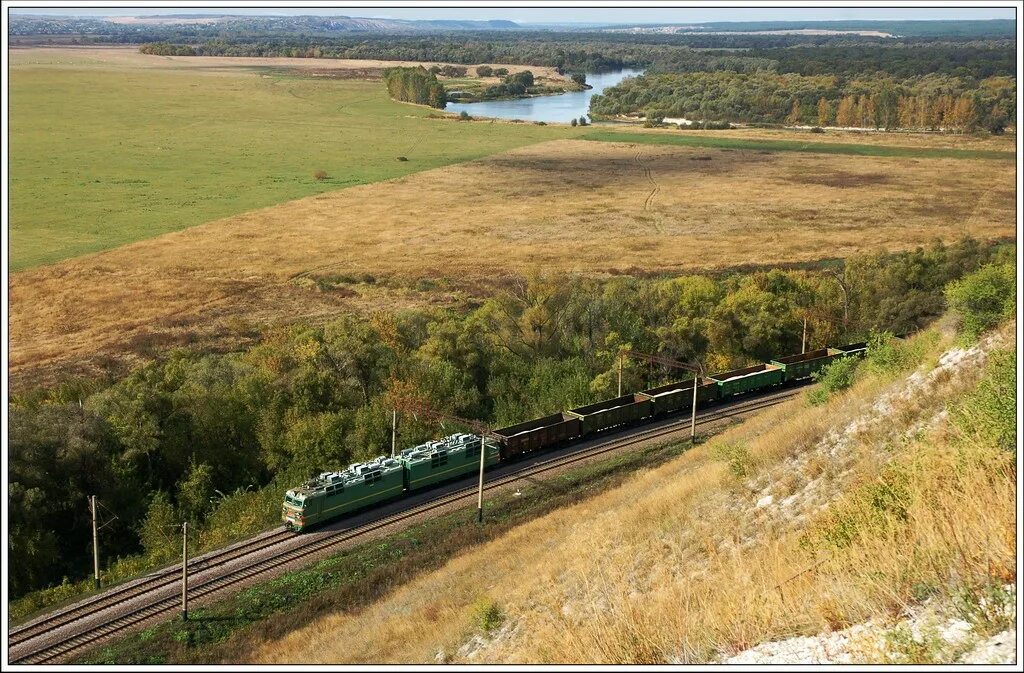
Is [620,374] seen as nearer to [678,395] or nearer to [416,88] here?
[678,395]

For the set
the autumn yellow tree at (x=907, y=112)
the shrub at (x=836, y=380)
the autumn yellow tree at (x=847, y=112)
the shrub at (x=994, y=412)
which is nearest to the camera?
the shrub at (x=994, y=412)

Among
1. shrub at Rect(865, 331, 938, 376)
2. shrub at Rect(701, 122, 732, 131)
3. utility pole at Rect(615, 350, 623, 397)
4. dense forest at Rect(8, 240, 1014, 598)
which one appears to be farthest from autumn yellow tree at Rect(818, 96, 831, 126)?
shrub at Rect(865, 331, 938, 376)

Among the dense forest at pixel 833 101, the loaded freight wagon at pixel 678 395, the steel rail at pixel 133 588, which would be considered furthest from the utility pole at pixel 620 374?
the dense forest at pixel 833 101

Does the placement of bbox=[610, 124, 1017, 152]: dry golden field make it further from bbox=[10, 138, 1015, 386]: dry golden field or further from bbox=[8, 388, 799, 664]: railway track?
bbox=[8, 388, 799, 664]: railway track

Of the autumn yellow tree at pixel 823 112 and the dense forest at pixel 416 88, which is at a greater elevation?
the dense forest at pixel 416 88

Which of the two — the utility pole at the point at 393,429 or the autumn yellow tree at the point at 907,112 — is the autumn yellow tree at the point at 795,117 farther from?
the utility pole at the point at 393,429

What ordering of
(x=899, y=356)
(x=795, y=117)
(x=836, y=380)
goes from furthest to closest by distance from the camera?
(x=795, y=117), (x=836, y=380), (x=899, y=356)

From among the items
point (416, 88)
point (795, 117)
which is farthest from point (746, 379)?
point (795, 117)
